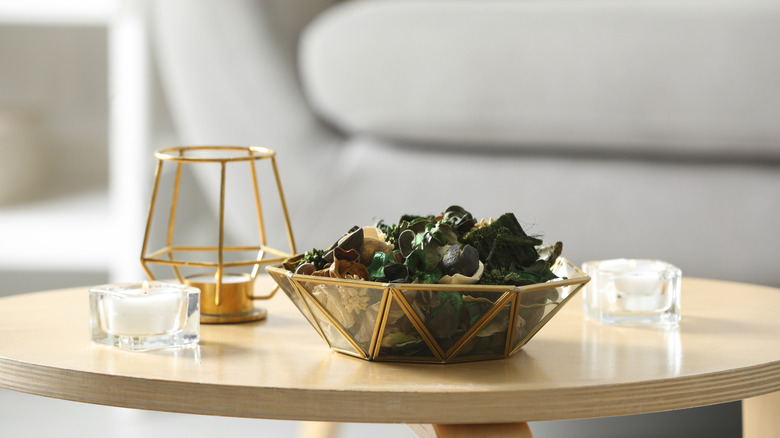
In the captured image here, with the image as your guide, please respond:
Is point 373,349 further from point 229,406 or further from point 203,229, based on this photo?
point 203,229

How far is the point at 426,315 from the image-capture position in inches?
20.4

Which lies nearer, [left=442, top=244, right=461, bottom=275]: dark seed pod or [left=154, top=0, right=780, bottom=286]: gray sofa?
[left=442, top=244, right=461, bottom=275]: dark seed pod

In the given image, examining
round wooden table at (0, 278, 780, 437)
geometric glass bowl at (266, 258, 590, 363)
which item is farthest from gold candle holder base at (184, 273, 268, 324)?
geometric glass bowl at (266, 258, 590, 363)

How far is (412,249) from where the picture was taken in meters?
0.55

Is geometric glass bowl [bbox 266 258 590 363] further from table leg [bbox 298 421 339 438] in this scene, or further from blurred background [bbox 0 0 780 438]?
blurred background [bbox 0 0 780 438]

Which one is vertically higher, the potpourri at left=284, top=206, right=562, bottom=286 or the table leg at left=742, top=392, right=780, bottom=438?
the potpourri at left=284, top=206, right=562, bottom=286

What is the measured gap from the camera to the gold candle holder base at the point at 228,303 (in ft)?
2.25

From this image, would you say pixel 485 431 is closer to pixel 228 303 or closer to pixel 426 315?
pixel 426 315

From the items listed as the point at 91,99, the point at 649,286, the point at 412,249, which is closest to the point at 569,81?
the point at 649,286

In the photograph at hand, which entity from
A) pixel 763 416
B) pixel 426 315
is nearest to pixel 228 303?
pixel 426 315

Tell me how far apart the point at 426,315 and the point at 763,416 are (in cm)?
34

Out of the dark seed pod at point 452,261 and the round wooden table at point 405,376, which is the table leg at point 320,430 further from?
the dark seed pod at point 452,261

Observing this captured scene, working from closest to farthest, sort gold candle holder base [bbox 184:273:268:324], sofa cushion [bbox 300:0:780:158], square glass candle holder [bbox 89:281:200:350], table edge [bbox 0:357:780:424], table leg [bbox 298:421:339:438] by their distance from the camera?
1. table edge [bbox 0:357:780:424]
2. square glass candle holder [bbox 89:281:200:350]
3. gold candle holder base [bbox 184:273:268:324]
4. table leg [bbox 298:421:339:438]
5. sofa cushion [bbox 300:0:780:158]

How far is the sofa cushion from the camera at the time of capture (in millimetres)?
1216
